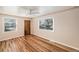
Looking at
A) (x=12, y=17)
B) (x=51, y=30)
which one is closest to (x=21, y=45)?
(x=12, y=17)

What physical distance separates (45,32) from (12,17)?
2.33ft

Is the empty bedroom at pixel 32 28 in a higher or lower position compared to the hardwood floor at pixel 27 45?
higher

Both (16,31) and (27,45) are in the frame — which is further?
(16,31)

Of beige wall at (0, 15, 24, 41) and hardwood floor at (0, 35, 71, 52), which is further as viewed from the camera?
beige wall at (0, 15, 24, 41)

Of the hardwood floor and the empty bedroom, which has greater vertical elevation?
the empty bedroom

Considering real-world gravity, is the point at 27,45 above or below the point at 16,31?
below

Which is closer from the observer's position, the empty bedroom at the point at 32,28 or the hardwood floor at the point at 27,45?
the hardwood floor at the point at 27,45

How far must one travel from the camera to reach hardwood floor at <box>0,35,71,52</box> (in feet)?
4.06

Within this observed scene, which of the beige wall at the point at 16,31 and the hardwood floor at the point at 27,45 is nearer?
the hardwood floor at the point at 27,45

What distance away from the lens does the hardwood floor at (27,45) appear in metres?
1.24

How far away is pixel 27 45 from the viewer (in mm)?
1355

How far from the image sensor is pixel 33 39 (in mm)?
1465

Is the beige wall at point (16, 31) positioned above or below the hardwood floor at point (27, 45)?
above
